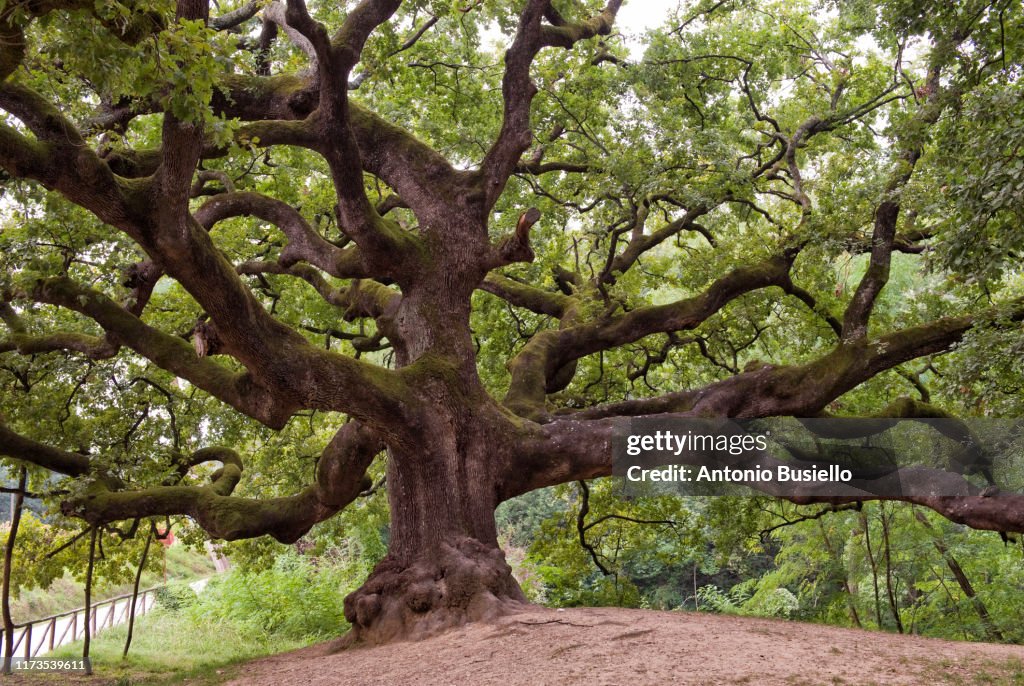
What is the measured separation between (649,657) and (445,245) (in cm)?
477

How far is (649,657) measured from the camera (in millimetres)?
5250

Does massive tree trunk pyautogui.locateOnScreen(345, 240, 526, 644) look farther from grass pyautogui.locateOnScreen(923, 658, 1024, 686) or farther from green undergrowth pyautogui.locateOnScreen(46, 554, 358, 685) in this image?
green undergrowth pyautogui.locateOnScreen(46, 554, 358, 685)

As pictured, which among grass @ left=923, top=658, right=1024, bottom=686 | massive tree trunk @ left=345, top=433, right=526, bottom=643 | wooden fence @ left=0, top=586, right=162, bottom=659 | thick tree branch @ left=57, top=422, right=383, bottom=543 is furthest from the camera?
wooden fence @ left=0, top=586, right=162, bottom=659

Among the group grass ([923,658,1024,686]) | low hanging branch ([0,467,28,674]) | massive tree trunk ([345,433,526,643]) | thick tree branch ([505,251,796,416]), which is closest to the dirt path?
grass ([923,658,1024,686])

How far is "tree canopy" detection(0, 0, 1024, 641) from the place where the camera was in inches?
233

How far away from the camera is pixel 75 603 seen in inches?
814

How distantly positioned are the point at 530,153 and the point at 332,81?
5.19 meters

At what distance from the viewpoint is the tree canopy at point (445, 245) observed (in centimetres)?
592

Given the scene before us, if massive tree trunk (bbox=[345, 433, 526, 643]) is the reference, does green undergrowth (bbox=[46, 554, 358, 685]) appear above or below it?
below

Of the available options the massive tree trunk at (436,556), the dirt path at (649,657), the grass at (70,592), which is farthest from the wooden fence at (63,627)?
the dirt path at (649,657)

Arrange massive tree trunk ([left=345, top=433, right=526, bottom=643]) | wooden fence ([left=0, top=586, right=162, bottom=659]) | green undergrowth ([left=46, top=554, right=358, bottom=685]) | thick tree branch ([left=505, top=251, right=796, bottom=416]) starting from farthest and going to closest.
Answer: wooden fence ([left=0, top=586, right=162, bottom=659]), green undergrowth ([left=46, top=554, right=358, bottom=685]), thick tree branch ([left=505, top=251, right=796, bottom=416]), massive tree trunk ([left=345, top=433, right=526, bottom=643])

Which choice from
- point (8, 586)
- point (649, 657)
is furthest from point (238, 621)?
point (649, 657)

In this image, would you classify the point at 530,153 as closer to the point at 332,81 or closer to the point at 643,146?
the point at 643,146

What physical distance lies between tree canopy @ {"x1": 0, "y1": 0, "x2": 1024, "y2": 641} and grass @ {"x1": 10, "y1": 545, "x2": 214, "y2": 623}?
5.49 m
